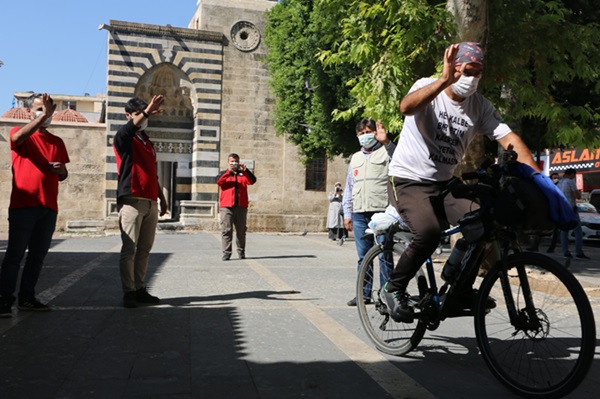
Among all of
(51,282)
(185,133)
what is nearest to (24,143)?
(51,282)

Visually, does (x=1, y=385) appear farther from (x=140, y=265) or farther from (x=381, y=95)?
(x=381, y=95)

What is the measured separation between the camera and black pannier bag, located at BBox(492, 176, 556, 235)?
10.2 ft

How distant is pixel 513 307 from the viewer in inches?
131

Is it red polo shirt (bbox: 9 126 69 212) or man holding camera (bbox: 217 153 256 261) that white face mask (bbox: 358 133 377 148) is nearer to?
red polo shirt (bbox: 9 126 69 212)

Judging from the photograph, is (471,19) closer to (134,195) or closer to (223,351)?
(134,195)

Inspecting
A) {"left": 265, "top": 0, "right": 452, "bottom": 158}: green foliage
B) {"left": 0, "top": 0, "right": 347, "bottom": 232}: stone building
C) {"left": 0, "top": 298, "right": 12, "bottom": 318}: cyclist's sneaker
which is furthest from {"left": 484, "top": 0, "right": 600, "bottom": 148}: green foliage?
{"left": 0, "top": 0, "right": 347, "bottom": 232}: stone building

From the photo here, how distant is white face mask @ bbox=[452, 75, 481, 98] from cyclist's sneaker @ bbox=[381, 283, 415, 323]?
1.31 m

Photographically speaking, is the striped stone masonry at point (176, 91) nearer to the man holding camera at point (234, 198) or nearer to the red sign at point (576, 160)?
the man holding camera at point (234, 198)

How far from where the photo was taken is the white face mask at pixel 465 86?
351 centimetres

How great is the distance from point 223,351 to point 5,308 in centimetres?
233

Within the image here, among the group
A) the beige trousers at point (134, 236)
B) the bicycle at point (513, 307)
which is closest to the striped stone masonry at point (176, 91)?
the beige trousers at point (134, 236)

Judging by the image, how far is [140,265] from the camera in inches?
239

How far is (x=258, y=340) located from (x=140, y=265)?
2154 mm

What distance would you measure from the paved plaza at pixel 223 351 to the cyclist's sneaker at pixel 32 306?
14cm
